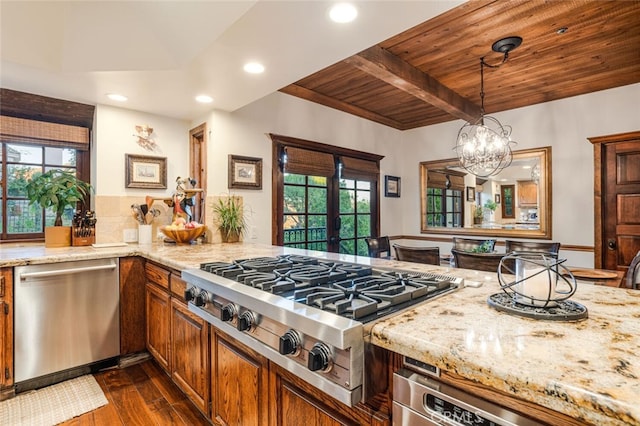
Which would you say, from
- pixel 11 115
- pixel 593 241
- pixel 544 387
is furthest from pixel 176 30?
pixel 593 241

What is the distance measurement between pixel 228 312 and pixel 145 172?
2.31 metres

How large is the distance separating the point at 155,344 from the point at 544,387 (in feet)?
7.99

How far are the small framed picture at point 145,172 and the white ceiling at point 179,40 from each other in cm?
70

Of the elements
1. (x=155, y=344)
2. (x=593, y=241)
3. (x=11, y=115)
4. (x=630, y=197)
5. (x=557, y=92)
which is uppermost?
(x=557, y=92)

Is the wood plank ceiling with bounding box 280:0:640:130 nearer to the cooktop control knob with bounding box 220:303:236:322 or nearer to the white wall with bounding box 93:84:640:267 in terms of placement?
the white wall with bounding box 93:84:640:267

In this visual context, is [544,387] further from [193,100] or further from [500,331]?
[193,100]

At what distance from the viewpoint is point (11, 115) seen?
2.63 m

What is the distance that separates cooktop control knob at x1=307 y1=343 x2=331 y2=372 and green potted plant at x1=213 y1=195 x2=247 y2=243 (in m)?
2.27

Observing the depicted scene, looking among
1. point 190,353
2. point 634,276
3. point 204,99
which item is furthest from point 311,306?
point 204,99

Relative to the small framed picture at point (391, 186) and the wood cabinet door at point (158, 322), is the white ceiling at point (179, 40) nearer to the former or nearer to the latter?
the wood cabinet door at point (158, 322)

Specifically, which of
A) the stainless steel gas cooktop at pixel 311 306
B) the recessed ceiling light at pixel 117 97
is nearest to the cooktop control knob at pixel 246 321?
the stainless steel gas cooktop at pixel 311 306

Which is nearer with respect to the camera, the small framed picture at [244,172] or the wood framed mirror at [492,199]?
the small framed picture at [244,172]

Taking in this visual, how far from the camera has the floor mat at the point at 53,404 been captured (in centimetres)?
183

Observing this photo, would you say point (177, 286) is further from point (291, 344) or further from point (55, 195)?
point (55, 195)
